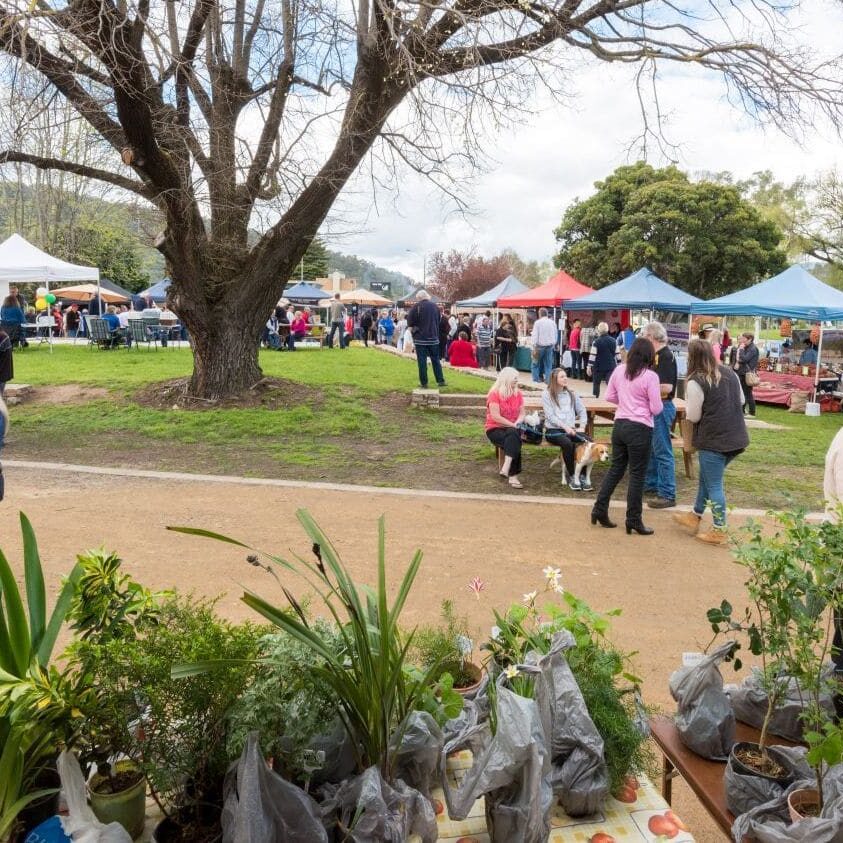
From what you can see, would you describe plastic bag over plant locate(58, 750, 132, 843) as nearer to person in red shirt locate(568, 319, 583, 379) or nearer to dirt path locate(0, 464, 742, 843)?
dirt path locate(0, 464, 742, 843)

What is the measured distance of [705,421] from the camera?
5.78m

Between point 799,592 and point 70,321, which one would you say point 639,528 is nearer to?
point 799,592

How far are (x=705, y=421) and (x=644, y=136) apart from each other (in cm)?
621

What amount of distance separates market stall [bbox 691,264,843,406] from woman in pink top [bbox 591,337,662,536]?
1043cm

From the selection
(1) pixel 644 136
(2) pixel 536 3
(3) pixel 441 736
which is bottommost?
(3) pixel 441 736

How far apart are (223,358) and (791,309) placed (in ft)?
37.9

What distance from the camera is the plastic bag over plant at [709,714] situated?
2334mm

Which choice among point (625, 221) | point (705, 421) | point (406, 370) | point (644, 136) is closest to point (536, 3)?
point (644, 136)

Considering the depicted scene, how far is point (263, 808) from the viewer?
5.49 feet

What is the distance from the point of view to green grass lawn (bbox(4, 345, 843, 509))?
818cm

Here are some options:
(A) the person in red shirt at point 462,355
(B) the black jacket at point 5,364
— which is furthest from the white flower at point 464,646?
(A) the person in red shirt at point 462,355

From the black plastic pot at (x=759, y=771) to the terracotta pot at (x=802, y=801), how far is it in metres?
0.08

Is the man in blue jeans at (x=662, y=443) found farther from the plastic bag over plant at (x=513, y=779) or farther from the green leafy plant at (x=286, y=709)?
the green leafy plant at (x=286, y=709)

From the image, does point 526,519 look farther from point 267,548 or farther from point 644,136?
point 644,136
